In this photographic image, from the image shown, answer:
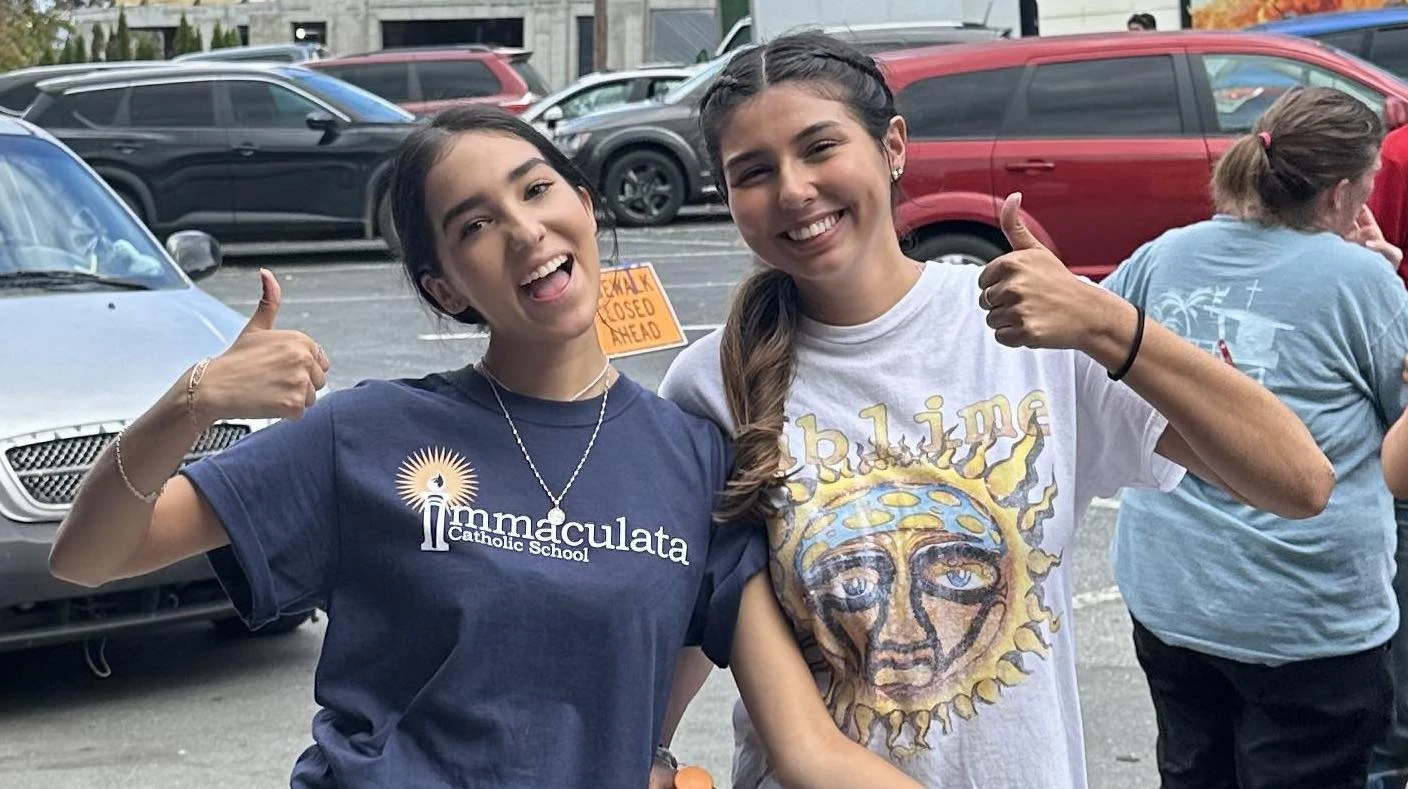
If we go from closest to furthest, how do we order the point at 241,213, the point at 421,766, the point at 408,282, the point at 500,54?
the point at 421,766 < the point at 408,282 < the point at 241,213 < the point at 500,54

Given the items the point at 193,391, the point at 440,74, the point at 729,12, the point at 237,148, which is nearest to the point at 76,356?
the point at 193,391

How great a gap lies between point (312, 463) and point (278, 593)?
0.16 metres

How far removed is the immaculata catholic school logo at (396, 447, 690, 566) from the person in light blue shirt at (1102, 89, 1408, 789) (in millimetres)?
1585

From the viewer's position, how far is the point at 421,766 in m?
2.09

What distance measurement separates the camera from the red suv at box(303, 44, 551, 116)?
22.1 meters

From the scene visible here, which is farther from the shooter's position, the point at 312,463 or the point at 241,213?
the point at 241,213

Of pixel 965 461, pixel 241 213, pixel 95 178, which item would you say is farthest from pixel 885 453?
pixel 241 213

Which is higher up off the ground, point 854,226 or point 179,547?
point 854,226

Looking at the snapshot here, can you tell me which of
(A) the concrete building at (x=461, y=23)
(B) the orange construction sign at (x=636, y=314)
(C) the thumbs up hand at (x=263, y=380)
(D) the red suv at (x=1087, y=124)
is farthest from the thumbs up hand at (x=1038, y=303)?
(A) the concrete building at (x=461, y=23)

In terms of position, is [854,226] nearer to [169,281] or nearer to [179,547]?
[179,547]

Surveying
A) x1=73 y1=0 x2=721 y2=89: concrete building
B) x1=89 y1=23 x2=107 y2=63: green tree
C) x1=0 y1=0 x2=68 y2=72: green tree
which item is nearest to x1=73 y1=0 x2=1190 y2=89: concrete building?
x1=73 y1=0 x2=721 y2=89: concrete building

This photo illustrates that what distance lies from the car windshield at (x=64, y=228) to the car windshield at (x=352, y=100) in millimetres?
9475

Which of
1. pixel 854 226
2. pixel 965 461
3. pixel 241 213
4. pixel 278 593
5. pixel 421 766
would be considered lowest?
pixel 241 213

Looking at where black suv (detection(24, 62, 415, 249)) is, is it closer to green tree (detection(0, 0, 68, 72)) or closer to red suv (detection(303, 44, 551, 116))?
red suv (detection(303, 44, 551, 116))
